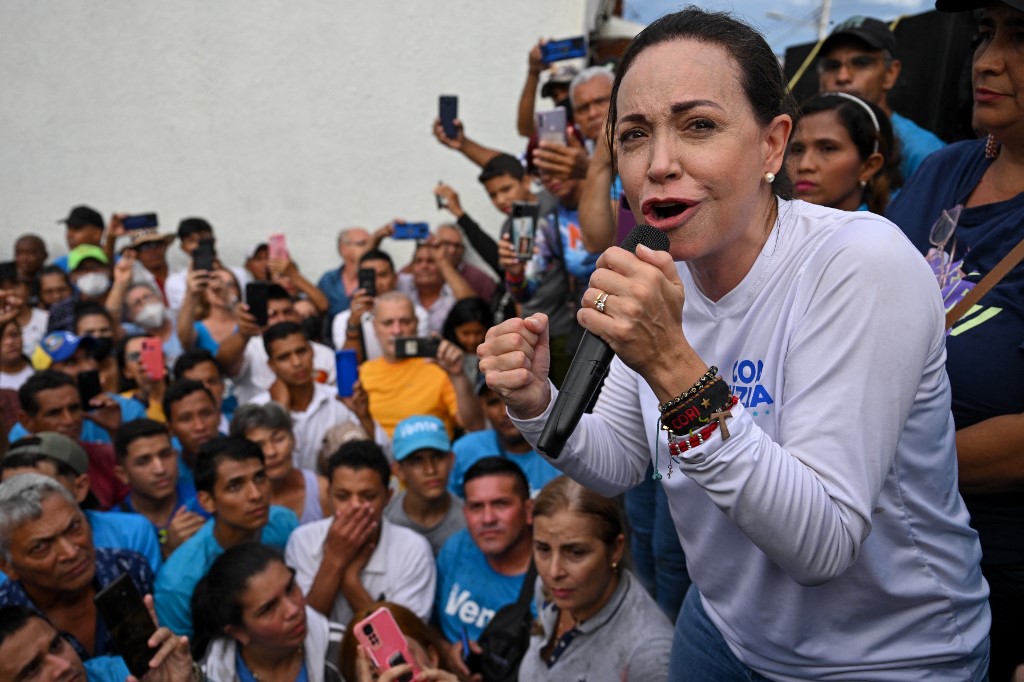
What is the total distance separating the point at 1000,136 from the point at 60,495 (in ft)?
11.2

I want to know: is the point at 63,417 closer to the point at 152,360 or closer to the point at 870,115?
the point at 152,360

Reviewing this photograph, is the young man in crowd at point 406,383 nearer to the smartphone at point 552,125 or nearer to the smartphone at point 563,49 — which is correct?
the smartphone at point 552,125

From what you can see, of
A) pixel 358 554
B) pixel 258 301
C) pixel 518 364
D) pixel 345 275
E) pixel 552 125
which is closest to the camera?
pixel 518 364

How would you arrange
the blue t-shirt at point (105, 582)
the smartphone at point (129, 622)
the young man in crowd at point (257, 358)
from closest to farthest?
the smartphone at point (129, 622) → the blue t-shirt at point (105, 582) → the young man in crowd at point (257, 358)

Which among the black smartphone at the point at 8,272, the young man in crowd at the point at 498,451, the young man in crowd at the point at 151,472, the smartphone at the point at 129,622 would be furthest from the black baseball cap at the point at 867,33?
the black smartphone at the point at 8,272

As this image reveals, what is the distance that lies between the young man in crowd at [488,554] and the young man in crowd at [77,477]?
1.41 m

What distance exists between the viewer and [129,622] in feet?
8.82

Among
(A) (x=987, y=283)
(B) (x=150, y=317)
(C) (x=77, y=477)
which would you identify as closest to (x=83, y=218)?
(B) (x=150, y=317)

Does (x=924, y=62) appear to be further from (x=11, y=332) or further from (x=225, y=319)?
(x=11, y=332)

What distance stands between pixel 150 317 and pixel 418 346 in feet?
8.99

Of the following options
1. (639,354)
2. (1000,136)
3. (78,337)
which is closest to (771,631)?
(639,354)

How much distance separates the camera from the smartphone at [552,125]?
4.12 m

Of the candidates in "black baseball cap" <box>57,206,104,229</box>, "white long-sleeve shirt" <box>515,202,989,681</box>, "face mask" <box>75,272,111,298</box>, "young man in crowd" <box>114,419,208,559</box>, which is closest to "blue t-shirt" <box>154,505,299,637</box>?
"young man in crowd" <box>114,419,208,559</box>

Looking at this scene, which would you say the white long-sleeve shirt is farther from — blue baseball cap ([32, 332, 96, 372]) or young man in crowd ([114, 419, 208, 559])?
blue baseball cap ([32, 332, 96, 372])
